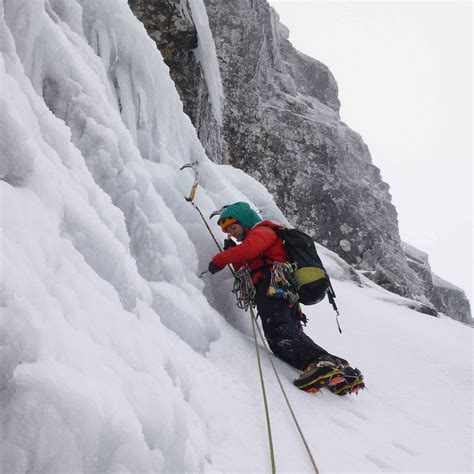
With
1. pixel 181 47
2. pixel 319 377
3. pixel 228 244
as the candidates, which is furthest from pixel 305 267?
pixel 181 47

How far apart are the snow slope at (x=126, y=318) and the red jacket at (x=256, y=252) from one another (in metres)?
0.32

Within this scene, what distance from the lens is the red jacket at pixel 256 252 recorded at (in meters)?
4.20

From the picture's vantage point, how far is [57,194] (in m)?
1.92

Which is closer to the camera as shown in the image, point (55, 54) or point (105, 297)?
point (105, 297)

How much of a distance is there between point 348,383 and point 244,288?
1.25 m

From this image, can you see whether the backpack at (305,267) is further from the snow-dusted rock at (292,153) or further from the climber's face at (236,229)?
the snow-dusted rock at (292,153)

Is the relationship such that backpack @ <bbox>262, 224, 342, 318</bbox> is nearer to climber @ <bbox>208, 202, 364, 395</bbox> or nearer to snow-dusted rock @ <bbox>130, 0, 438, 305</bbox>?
climber @ <bbox>208, 202, 364, 395</bbox>

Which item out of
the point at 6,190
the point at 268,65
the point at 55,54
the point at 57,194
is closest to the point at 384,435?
the point at 57,194

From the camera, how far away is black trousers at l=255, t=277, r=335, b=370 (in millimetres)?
3908

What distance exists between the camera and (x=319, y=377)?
3617 millimetres

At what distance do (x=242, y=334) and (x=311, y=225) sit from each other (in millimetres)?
14162

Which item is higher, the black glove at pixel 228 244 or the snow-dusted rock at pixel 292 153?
the snow-dusted rock at pixel 292 153

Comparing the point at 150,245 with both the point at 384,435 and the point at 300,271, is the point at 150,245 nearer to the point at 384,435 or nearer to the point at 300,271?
the point at 300,271

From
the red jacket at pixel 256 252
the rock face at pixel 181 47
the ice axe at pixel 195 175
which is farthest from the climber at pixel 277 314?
the rock face at pixel 181 47
